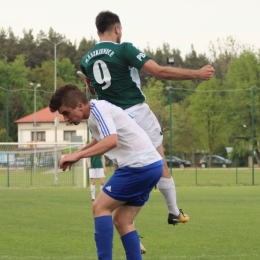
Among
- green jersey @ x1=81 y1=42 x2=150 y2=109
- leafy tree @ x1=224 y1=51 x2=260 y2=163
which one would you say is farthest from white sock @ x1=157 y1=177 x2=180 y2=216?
leafy tree @ x1=224 y1=51 x2=260 y2=163

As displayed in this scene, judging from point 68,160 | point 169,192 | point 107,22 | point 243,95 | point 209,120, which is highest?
point 243,95

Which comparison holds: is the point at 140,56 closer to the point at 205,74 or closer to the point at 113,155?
the point at 205,74

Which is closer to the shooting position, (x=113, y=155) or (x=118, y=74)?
(x=113, y=155)

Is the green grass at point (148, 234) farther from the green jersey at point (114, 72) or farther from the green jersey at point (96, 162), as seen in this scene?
the green jersey at point (96, 162)

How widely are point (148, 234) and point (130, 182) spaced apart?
497 centimetres

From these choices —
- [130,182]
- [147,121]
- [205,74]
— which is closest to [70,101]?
[130,182]

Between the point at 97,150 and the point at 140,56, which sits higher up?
the point at 140,56

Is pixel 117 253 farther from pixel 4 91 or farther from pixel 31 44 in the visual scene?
pixel 31 44

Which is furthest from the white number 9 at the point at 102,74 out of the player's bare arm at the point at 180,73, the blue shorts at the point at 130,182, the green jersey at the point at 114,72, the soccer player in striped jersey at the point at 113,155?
the blue shorts at the point at 130,182

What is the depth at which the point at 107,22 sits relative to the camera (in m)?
7.42

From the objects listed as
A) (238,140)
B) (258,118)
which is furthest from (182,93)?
(258,118)

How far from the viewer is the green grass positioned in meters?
8.88

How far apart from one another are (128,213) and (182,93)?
5903 centimetres

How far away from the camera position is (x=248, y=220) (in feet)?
45.2
